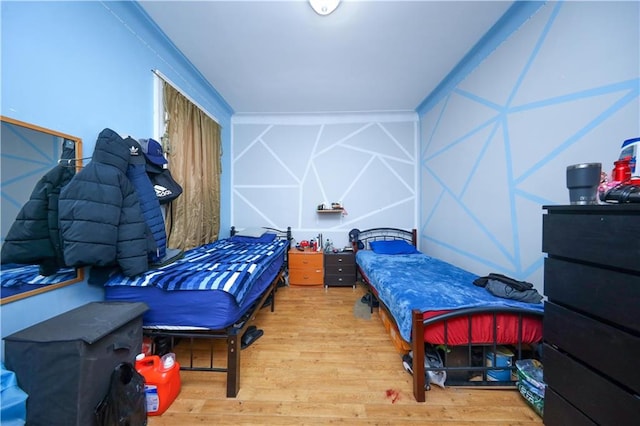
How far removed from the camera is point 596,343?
3.06 ft

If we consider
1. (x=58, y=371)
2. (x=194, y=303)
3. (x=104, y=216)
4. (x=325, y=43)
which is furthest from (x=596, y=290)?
(x=325, y=43)

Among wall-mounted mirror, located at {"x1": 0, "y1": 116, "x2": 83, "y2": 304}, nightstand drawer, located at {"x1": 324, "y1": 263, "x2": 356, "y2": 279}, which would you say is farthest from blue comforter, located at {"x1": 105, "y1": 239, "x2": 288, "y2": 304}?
nightstand drawer, located at {"x1": 324, "y1": 263, "x2": 356, "y2": 279}

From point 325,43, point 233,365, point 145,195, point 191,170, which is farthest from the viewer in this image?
point 191,170

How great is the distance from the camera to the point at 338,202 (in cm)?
398

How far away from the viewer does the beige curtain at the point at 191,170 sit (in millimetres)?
2471

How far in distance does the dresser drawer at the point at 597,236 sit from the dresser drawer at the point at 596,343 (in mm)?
276

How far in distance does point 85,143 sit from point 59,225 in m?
0.68

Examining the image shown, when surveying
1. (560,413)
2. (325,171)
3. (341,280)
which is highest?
(325,171)

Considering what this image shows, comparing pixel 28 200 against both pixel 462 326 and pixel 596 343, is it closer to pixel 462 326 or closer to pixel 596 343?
pixel 462 326

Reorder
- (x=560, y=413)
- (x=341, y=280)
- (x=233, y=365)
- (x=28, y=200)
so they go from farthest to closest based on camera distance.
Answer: (x=341, y=280)
(x=233, y=365)
(x=28, y=200)
(x=560, y=413)

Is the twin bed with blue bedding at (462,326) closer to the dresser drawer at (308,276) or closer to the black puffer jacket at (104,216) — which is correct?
the dresser drawer at (308,276)

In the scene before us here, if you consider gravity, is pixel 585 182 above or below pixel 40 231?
above

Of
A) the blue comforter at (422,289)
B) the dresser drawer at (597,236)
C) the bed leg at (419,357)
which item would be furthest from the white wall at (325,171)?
the dresser drawer at (597,236)

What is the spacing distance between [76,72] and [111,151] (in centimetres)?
58
